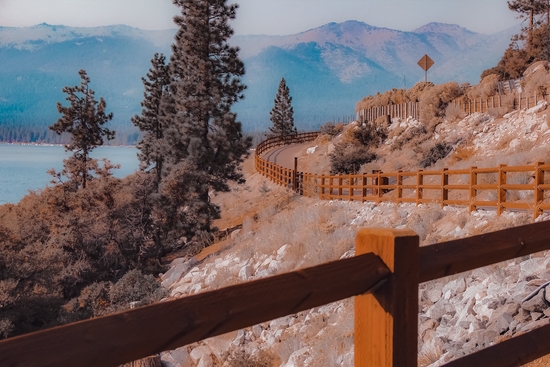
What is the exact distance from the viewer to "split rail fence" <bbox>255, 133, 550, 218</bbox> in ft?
35.0

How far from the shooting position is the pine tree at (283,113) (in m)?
76.2

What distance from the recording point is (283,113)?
7619 centimetres

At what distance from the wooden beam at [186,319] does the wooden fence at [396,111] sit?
37.7m

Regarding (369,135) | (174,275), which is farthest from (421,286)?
(369,135)

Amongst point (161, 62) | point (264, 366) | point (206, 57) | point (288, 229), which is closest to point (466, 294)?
point (264, 366)

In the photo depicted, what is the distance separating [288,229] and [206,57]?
43.2 ft

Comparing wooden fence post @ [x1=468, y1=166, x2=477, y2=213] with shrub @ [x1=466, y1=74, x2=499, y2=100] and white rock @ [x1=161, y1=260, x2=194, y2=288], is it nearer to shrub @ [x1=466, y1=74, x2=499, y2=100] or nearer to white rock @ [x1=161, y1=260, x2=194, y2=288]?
white rock @ [x1=161, y1=260, x2=194, y2=288]

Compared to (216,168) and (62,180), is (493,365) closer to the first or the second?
(216,168)

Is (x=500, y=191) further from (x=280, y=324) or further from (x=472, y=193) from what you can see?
(x=280, y=324)

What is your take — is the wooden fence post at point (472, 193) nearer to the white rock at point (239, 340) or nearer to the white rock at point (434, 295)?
the white rock at point (434, 295)

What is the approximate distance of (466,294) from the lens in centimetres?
740

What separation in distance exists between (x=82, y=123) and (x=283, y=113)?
43.9m

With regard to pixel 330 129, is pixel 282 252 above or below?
below

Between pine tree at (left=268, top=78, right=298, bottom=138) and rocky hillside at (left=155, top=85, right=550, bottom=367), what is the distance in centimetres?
4886
